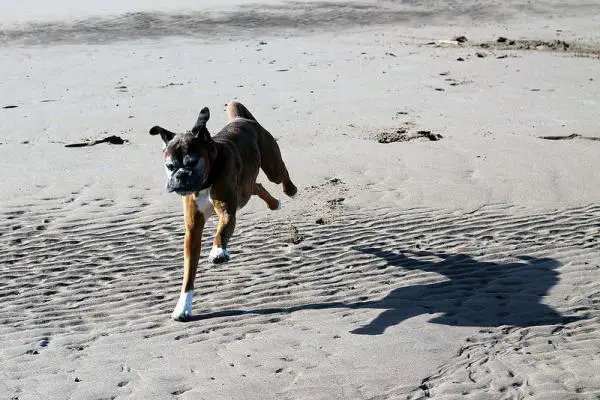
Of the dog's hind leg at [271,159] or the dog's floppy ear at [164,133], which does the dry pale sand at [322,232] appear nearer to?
the dog's hind leg at [271,159]

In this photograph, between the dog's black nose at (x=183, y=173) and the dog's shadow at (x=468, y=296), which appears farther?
the dog's shadow at (x=468, y=296)

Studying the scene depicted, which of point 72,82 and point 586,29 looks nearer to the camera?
point 72,82

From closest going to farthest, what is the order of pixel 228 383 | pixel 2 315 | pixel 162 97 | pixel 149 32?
pixel 228 383, pixel 2 315, pixel 162 97, pixel 149 32

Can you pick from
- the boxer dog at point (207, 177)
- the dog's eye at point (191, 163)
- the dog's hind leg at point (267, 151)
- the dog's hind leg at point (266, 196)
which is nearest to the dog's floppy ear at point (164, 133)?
the boxer dog at point (207, 177)

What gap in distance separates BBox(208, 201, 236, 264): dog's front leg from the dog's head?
468 millimetres

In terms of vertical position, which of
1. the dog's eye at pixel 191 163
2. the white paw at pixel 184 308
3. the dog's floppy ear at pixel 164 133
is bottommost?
the white paw at pixel 184 308

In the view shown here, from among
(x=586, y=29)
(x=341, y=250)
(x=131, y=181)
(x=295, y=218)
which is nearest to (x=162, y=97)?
(x=131, y=181)

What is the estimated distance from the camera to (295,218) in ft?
32.0

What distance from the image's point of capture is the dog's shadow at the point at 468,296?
7.25 metres

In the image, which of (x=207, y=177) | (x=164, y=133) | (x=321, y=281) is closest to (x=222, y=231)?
(x=207, y=177)

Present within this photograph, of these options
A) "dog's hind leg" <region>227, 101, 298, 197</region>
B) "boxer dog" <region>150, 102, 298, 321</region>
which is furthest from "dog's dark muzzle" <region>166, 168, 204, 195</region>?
"dog's hind leg" <region>227, 101, 298, 197</region>

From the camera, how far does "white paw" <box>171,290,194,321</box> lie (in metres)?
7.30

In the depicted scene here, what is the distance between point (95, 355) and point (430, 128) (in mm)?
7243

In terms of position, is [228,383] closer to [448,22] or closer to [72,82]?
[72,82]
